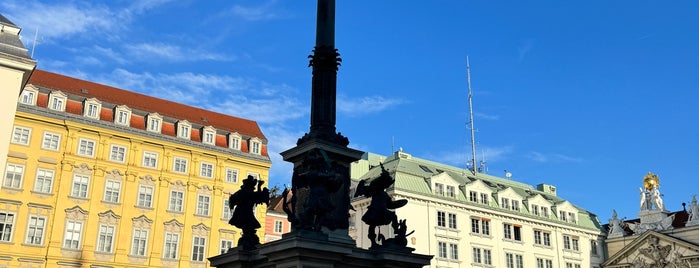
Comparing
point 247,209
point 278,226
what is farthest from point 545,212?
point 247,209

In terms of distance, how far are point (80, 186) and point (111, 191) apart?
2.08m

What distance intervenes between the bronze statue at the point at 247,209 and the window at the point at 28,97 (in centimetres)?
3114

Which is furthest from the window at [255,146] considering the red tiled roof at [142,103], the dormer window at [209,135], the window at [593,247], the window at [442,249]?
the window at [593,247]

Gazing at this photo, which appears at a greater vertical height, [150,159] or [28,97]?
[28,97]

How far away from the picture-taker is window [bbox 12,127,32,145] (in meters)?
41.8

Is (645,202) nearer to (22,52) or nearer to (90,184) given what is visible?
(90,184)

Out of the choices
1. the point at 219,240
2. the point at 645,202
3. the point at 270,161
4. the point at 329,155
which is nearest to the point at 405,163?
the point at 270,161

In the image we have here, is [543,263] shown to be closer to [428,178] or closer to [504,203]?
[504,203]

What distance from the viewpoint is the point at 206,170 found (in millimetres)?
49156

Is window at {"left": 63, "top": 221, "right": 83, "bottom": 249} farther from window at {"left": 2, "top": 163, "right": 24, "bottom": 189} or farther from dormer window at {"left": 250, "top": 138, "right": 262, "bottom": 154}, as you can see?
dormer window at {"left": 250, "top": 138, "right": 262, "bottom": 154}

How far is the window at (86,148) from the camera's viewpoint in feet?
145

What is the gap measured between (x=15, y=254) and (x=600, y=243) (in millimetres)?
55160

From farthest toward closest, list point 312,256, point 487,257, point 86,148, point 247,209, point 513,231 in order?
point 513,231 < point 487,257 < point 86,148 < point 247,209 < point 312,256

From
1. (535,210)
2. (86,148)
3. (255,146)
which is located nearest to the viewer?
(86,148)
